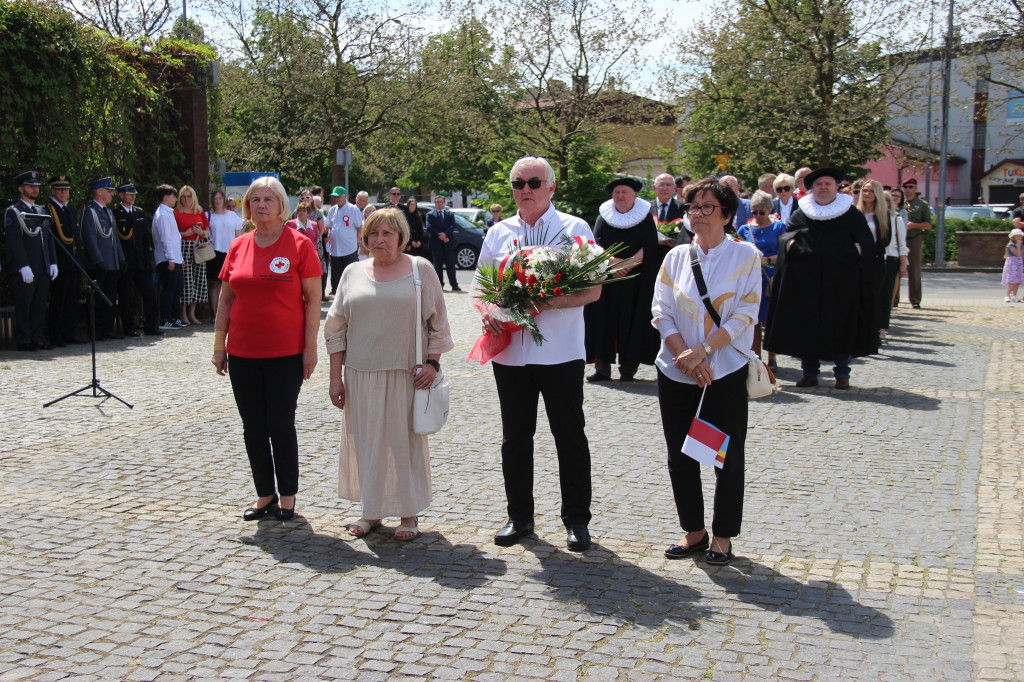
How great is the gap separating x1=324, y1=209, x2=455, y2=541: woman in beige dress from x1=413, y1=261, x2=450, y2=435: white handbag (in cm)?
3

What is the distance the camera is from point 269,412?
5793mm

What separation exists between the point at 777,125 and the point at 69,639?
25667mm

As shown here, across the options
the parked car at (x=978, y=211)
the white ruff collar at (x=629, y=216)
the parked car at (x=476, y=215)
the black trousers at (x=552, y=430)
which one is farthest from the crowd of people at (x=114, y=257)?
the parked car at (x=978, y=211)

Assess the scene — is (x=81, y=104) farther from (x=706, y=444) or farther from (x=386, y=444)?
(x=706, y=444)

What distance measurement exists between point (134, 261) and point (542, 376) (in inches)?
413

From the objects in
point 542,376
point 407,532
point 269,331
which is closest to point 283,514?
point 407,532

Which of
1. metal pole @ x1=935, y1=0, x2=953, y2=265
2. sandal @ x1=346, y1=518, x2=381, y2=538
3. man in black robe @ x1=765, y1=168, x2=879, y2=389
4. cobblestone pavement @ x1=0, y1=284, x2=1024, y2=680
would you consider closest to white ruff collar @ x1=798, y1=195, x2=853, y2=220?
man in black robe @ x1=765, y1=168, x2=879, y2=389

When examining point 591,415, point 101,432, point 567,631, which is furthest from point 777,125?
point 567,631

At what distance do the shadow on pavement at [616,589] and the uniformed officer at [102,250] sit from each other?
9.94 m

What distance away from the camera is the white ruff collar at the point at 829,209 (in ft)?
31.8

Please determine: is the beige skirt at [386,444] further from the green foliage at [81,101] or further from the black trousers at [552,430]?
the green foliage at [81,101]

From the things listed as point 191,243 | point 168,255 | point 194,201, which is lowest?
point 168,255

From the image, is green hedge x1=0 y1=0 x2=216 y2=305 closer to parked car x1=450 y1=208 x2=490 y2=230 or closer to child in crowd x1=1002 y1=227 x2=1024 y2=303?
parked car x1=450 y1=208 x2=490 y2=230

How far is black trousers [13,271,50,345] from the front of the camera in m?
12.5
